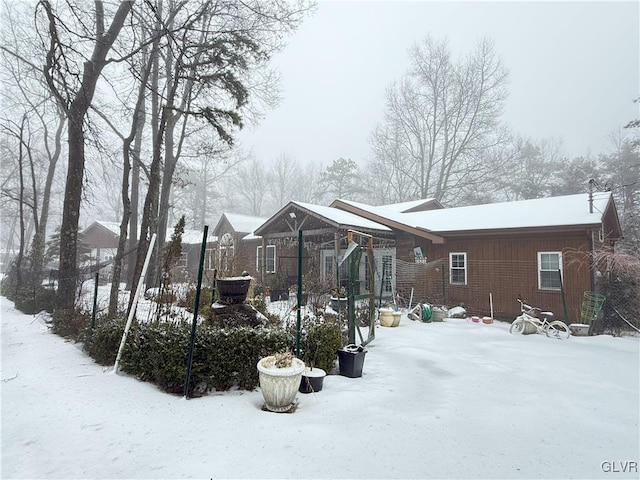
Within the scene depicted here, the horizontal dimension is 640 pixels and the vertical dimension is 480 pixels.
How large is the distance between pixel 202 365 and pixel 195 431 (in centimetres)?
105

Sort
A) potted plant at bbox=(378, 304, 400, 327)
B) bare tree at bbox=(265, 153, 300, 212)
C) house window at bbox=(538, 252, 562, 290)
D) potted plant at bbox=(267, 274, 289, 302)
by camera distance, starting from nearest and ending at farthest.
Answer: potted plant at bbox=(378, 304, 400, 327) < house window at bbox=(538, 252, 562, 290) < potted plant at bbox=(267, 274, 289, 302) < bare tree at bbox=(265, 153, 300, 212)

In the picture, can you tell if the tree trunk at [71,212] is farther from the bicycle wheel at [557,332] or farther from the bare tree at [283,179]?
the bare tree at [283,179]

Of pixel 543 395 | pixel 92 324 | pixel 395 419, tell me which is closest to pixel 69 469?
pixel 395 419

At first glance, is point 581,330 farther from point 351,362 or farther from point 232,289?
point 232,289

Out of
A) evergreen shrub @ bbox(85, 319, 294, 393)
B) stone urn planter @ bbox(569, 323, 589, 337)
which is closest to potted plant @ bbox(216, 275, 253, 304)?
evergreen shrub @ bbox(85, 319, 294, 393)

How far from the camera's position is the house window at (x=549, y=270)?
1034cm

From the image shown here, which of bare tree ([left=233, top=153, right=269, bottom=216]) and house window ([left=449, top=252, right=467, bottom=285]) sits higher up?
bare tree ([left=233, top=153, right=269, bottom=216])

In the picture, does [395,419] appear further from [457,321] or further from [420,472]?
[457,321]

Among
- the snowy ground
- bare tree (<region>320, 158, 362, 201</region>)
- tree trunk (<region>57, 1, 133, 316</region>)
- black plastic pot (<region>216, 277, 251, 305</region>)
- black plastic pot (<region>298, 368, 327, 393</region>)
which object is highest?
bare tree (<region>320, 158, 362, 201</region>)

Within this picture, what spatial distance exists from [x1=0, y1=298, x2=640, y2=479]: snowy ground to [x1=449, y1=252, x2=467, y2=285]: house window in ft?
21.4

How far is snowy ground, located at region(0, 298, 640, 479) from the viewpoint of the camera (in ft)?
8.95

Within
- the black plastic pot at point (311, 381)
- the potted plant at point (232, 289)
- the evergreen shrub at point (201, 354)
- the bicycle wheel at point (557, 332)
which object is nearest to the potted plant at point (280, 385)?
the black plastic pot at point (311, 381)

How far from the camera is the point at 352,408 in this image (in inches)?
154

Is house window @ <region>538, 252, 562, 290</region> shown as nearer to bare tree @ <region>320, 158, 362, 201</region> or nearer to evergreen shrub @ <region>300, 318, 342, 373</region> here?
evergreen shrub @ <region>300, 318, 342, 373</region>
